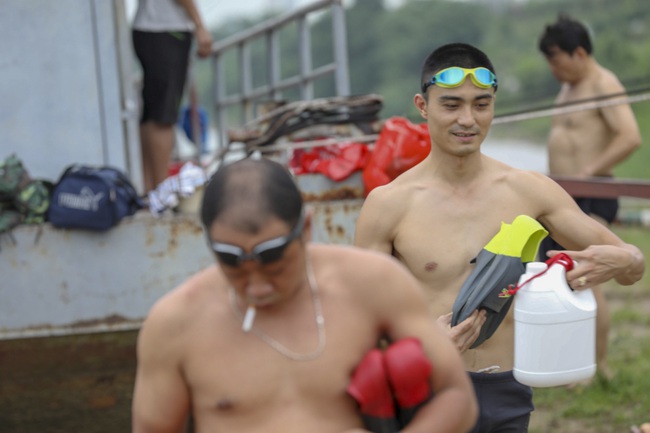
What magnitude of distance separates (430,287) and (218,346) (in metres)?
1.41

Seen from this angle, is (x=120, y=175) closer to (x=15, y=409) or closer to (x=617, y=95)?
(x=15, y=409)

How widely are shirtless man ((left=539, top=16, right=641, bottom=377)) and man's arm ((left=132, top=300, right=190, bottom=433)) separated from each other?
5.21 meters

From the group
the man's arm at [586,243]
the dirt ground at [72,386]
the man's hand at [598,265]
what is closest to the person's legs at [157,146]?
the dirt ground at [72,386]

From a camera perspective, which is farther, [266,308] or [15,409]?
[15,409]

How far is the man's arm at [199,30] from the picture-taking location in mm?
7434

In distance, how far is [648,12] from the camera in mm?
36156

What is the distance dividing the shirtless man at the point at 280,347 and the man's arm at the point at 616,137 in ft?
17.2

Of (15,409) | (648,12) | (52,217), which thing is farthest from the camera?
(648,12)

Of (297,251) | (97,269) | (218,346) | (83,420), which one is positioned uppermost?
(297,251)

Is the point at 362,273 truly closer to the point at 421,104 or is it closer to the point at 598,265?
the point at 598,265

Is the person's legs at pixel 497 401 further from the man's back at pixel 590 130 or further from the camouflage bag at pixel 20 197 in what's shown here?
the man's back at pixel 590 130

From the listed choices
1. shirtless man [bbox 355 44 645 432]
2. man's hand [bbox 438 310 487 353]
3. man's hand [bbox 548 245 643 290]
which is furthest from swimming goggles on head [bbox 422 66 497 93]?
man's hand [bbox 438 310 487 353]

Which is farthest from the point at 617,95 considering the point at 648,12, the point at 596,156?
the point at 648,12

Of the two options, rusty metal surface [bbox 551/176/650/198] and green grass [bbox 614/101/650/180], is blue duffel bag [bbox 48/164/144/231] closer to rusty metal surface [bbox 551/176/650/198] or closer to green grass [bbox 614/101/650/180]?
rusty metal surface [bbox 551/176/650/198]
